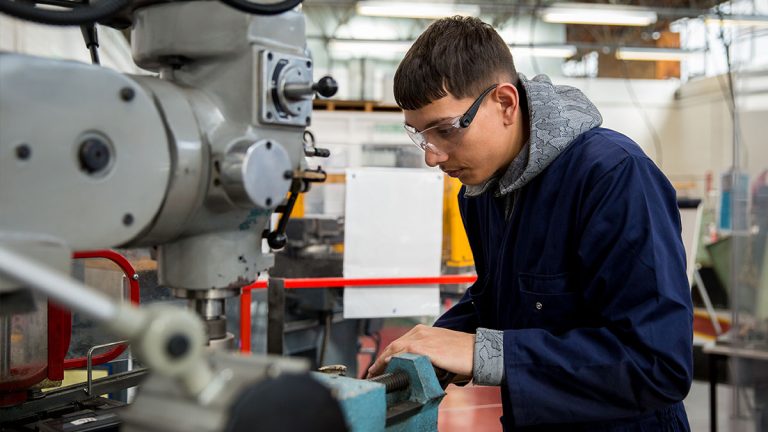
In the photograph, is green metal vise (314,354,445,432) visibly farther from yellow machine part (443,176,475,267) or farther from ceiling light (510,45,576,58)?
ceiling light (510,45,576,58)

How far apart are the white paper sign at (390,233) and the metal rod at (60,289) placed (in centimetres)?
238

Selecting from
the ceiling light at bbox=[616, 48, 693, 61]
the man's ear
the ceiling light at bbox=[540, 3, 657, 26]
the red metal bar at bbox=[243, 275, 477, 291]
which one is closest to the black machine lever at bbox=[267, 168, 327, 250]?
the man's ear

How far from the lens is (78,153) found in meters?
0.61

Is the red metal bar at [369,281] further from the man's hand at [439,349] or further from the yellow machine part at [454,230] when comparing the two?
the man's hand at [439,349]

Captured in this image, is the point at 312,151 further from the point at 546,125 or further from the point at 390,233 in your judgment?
the point at 390,233

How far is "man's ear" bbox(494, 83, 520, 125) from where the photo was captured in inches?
43.9

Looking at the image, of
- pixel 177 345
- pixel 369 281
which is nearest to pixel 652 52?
pixel 369 281

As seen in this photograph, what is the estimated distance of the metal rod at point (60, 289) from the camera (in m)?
0.44

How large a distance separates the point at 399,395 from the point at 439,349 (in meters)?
0.10

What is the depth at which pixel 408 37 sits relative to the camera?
28.5ft

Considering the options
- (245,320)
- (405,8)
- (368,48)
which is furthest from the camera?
(368,48)

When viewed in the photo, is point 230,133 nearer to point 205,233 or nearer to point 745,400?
point 205,233

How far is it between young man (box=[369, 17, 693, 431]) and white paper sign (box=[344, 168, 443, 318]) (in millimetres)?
1544

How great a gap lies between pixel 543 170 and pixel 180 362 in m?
0.78
